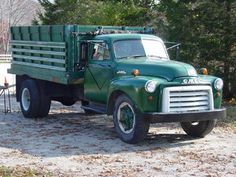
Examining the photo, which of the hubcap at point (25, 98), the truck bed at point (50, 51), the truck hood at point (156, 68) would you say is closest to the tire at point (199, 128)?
the truck hood at point (156, 68)

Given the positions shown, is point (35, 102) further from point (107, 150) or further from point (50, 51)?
point (107, 150)

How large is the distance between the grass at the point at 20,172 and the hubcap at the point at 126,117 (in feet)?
7.93

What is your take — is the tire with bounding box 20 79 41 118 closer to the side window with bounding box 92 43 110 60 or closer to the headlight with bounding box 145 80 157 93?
the side window with bounding box 92 43 110 60

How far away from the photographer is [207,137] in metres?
9.95

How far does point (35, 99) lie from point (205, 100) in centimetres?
459

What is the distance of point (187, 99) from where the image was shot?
9031mm

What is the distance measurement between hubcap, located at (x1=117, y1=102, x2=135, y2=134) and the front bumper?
48cm

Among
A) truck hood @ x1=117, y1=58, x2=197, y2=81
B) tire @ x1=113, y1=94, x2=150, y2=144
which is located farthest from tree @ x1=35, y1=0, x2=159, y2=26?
tire @ x1=113, y1=94, x2=150, y2=144

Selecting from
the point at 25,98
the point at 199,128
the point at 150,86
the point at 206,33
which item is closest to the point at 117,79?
the point at 150,86

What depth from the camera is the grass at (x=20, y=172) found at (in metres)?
7.00

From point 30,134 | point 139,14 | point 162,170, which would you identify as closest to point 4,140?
point 30,134

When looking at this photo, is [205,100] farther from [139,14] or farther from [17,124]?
[139,14]

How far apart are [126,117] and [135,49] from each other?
5.25ft

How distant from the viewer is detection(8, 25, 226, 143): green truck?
8906 millimetres
